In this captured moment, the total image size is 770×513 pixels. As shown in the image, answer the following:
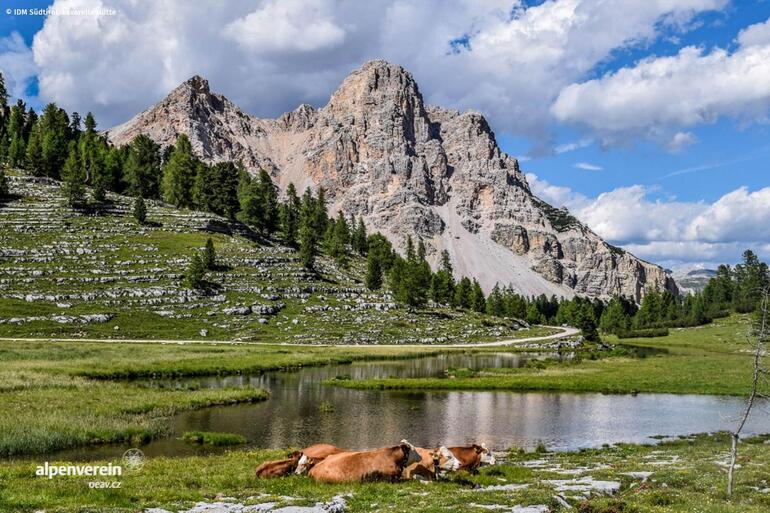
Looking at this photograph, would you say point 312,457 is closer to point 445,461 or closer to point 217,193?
point 445,461

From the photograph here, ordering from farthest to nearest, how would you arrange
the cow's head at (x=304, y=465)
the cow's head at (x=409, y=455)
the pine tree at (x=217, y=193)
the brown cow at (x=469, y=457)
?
1. the pine tree at (x=217, y=193)
2. the brown cow at (x=469, y=457)
3. the cow's head at (x=409, y=455)
4. the cow's head at (x=304, y=465)

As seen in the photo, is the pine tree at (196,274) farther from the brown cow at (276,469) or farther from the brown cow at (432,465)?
the brown cow at (432,465)

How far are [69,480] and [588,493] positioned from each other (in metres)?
20.2

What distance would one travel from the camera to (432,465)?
929 inches

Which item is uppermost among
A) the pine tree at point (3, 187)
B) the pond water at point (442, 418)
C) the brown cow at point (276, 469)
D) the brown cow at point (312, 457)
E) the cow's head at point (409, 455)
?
the pine tree at point (3, 187)

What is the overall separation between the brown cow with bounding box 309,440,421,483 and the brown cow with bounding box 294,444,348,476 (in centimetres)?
64

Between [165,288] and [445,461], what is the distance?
117 meters

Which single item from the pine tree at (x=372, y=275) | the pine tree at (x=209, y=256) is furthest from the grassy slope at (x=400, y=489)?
the pine tree at (x=372, y=275)

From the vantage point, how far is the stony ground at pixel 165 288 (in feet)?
374

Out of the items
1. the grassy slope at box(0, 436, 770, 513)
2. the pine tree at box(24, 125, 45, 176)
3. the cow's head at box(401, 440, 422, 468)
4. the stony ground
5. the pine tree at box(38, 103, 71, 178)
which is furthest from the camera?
the pine tree at box(38, 103, 71, 178)

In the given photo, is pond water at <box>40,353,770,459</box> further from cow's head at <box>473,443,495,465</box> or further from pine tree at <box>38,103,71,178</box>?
pine tree at <box>38,103,71,178</box>

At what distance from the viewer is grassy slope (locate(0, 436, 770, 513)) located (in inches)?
667

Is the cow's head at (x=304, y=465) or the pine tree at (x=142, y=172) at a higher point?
the pine tree at (x=142, y=172)

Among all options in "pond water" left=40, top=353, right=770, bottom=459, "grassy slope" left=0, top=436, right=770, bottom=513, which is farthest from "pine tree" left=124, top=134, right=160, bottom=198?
"grassy slope" left=0, top=436, right=770, bottom=513
